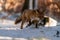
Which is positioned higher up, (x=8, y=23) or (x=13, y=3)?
(x=13, y=3)

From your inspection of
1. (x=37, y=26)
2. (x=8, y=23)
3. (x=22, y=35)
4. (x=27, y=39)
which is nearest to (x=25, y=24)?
(x=37, y=26)

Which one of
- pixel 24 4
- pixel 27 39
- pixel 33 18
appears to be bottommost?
pixel 27 39

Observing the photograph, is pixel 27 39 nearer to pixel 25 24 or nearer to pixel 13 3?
pixel 25 24

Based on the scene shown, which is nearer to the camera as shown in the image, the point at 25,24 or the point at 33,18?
the point at 33,18

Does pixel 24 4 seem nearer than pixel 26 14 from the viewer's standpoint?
No

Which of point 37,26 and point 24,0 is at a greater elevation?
point 24,0

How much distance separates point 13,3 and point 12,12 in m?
0.21

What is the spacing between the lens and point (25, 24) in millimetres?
4062

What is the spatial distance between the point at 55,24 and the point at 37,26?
0.73m

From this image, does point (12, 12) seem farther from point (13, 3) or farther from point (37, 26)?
point (37, 26)

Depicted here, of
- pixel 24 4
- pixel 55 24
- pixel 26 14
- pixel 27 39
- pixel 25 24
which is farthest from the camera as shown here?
pixel 24 4

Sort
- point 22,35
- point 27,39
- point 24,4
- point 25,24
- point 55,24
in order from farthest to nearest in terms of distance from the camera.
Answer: point 24,4, point 55,24, point 25,24, point 22,35, point 27,39

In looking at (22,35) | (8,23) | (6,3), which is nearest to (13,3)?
(6,3)

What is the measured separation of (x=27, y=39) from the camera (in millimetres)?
2830
